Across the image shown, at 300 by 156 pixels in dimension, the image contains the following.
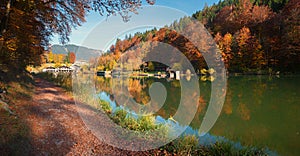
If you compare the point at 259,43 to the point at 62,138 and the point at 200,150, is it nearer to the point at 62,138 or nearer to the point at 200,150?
the point at 200,150

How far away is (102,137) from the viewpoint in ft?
14.4

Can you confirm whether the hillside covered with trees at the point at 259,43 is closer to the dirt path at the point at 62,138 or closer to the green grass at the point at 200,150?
the dirt path at the point at 62,138

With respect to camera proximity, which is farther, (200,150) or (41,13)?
(41,13)

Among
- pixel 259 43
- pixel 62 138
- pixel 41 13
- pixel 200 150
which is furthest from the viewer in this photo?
pixel 259 43

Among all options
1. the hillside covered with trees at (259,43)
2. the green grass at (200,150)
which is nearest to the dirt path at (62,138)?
the green grass at (200,150)

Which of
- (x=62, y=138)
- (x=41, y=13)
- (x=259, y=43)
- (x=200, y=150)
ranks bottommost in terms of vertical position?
(x=200, y=150)

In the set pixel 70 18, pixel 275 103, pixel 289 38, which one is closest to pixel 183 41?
pixel 289 38

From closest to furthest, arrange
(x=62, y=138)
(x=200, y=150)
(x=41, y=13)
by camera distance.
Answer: (x=62, y=138) → (x=200, y=150) → (x=41, y=13)

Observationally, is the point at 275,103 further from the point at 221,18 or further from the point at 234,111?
the point at 221,18

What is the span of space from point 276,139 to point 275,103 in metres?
5.36

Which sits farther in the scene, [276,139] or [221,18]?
[221,18]

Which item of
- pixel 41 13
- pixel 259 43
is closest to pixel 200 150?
pixel 41 13

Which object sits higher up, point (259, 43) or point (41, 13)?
point (259, 43)

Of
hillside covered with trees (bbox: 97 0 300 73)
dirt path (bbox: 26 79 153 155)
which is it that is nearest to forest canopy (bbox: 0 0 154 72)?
dirt path (bbox: 26 79 153 155)
